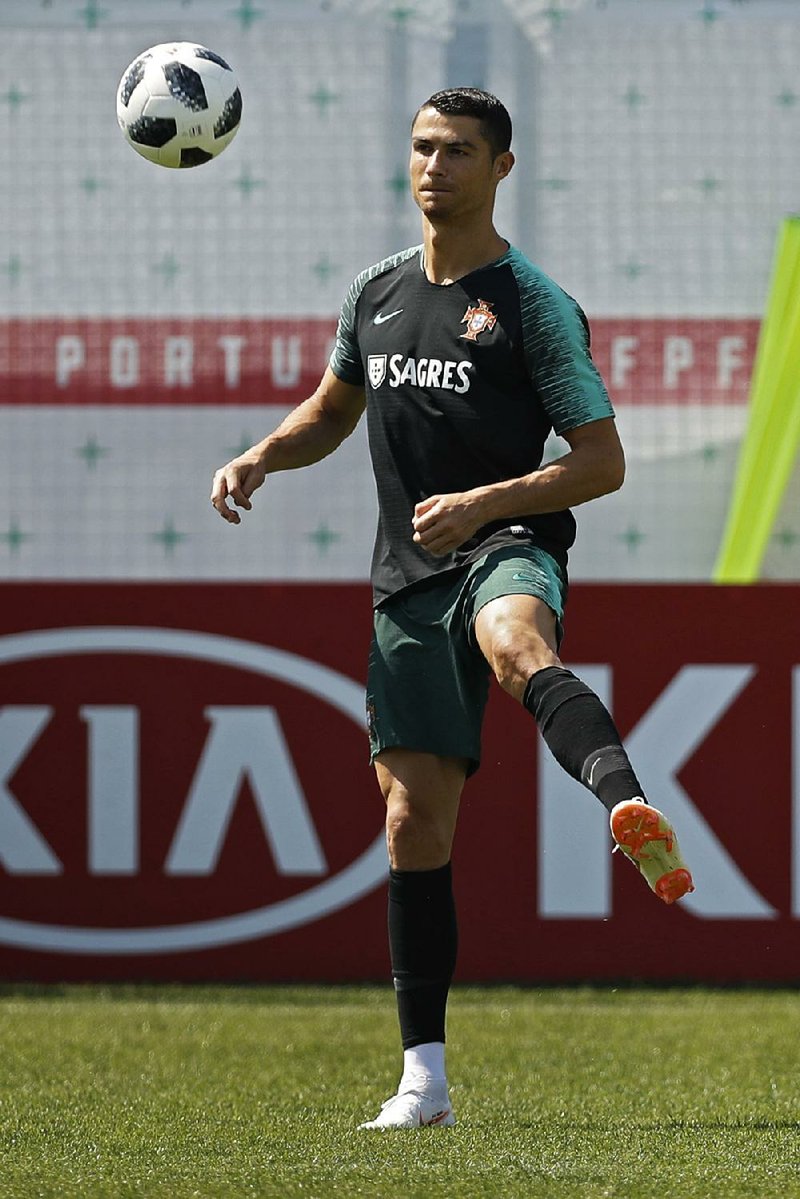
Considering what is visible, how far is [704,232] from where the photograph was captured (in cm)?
717

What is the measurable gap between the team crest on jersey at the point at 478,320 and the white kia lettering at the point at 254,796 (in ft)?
9.40

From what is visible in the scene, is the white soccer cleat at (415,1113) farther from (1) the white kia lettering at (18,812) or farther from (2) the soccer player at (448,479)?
(1) the white kia lettering at (18,812)

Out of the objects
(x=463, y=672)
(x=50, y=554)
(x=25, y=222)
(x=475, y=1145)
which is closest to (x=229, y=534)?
(x=50, y=554)

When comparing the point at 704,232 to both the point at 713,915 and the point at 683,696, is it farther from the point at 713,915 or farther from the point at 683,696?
the point at 713,915

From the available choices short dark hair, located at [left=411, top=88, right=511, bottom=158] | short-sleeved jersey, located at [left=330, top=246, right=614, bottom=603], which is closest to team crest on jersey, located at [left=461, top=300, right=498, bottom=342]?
short-sleeved jersey, located at [left=330, top=246, right=614, bottom=603]

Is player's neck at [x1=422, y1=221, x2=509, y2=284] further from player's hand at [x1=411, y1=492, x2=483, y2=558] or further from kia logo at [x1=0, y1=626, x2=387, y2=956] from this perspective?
kia logo at [x1=0, y1=626, x2=387, y2=956]

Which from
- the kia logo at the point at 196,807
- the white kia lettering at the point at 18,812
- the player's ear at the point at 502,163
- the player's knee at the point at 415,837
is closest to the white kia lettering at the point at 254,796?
the kia logo at the point at 196,807

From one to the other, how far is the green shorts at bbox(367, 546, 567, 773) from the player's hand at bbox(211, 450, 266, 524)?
1.18 feet

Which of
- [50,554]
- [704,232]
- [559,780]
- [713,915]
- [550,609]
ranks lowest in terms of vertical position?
[713,915]

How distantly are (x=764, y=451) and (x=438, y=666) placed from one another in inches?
142

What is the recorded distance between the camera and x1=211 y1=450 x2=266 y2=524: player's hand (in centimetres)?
385

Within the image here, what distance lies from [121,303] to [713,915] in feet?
10.1

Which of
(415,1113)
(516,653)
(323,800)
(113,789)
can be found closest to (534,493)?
(516,653)

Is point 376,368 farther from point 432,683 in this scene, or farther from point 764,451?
point 764,451
